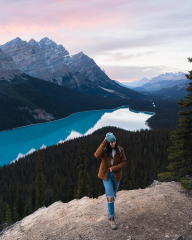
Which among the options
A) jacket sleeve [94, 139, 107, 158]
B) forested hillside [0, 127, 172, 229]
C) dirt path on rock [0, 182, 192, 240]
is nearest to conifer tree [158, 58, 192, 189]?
dirt path on rock [0, 182, 192, 240]

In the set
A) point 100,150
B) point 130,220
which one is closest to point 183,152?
point 130,220

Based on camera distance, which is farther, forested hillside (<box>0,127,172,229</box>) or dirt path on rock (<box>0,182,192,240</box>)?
forested hillside (<box>0,127,172,229</box>)

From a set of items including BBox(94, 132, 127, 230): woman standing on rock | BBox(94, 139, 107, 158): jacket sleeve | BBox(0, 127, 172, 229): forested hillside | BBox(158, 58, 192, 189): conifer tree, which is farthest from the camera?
BBox(0, 127, 172, 229): forested hillside

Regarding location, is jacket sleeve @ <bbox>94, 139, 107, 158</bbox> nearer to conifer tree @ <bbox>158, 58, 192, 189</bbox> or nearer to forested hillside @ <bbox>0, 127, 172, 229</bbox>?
conifer tree @ <bbox>158, 58, 192, 189</bbox>

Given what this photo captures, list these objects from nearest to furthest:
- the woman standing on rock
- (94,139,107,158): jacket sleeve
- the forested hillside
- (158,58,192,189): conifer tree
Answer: (94,139,107,158): jacket sleeve, the woman standing on rock, (158,58,192,189): conifer tree, the forested hillside

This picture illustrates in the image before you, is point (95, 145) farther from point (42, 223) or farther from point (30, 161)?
point (42, 223)

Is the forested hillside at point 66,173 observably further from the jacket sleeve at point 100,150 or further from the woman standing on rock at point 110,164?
the jacket sleeve at point 100,150

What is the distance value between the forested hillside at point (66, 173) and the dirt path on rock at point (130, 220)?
28.3 m

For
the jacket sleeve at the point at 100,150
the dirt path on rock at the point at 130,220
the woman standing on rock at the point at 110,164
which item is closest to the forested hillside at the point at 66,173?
the dirt path on rock at the point at 130,220

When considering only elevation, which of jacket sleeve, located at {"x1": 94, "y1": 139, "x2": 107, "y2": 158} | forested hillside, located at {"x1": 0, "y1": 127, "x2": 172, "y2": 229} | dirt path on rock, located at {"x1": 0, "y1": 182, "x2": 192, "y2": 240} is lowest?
forested hillside, located at {"x1": 0, "y1": 127, "x2": 172, "y2": 229}

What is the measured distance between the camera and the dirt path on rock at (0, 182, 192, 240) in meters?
8.49

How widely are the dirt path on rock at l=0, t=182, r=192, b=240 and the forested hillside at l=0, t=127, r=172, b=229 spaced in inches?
1114

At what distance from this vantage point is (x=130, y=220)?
946 cm

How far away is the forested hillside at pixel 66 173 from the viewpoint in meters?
50.4
